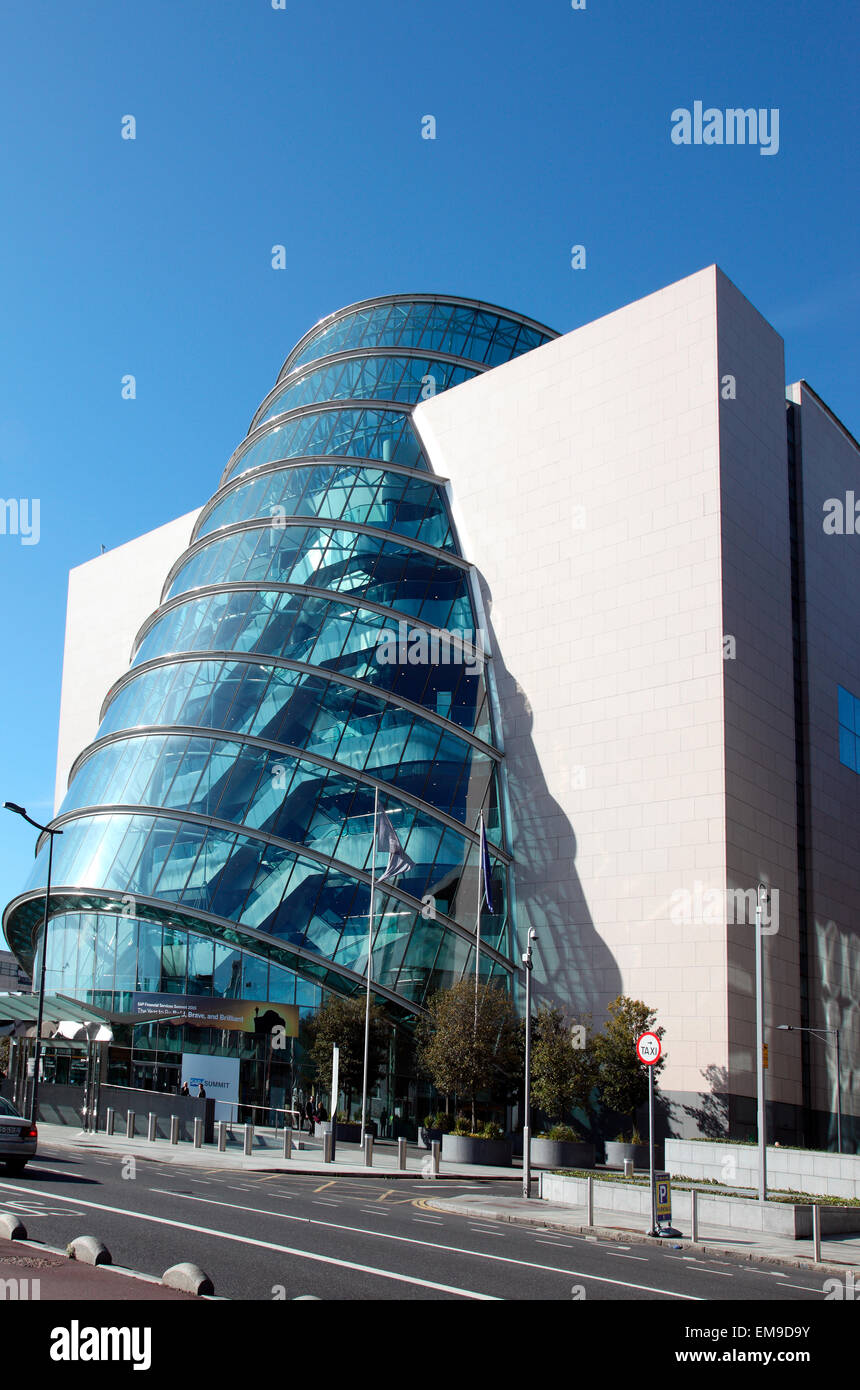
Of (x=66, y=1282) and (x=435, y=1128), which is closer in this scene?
(x=66, y=1282)

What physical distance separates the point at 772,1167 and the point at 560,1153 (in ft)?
30.7

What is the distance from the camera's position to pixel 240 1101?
142 ft

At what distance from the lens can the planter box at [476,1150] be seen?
126ft

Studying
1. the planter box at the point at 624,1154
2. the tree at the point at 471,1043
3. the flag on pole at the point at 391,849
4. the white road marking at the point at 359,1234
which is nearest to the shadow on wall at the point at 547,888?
the tree at the point at 471,1043

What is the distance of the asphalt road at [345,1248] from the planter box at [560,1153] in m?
14.1

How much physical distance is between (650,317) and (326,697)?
1900 centimetres

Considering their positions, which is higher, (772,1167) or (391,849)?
(391,849)

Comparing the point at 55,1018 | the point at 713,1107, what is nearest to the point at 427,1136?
the point at 713,1107

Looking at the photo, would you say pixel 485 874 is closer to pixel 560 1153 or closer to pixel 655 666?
pixel 560 1153

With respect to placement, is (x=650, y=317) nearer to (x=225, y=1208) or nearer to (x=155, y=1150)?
(x=155, y=1150)

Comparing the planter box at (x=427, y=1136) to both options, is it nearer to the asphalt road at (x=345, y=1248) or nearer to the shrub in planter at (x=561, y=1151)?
the shrub in planter at (x=561, y=1151)

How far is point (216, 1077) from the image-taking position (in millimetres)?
41812

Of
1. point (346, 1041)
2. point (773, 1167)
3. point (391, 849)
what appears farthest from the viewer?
point (346, 1041)
